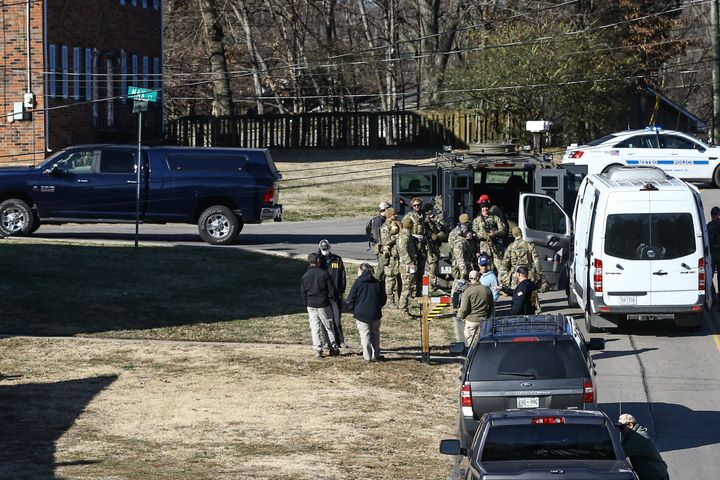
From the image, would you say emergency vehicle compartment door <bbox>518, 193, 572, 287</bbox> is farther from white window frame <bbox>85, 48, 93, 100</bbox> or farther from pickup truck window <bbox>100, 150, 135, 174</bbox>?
white window frame <bbox>85, 48, 93, 100</bbox>

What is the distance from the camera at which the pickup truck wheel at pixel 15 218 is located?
99.1 feet

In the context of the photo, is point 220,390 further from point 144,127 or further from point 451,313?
point 144,127

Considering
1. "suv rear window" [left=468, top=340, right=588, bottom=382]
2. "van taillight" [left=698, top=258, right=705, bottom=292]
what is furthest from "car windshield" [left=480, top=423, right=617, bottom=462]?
"van taillight" [left=698, top=258, right=705, bottom=292]

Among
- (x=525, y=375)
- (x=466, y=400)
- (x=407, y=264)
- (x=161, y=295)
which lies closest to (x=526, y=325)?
(x=525, y=375)

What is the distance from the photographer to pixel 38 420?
15.9 meters

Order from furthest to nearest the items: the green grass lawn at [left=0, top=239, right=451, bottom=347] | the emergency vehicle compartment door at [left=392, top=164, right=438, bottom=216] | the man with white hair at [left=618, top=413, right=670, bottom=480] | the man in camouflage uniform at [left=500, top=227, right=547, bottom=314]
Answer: the emergency vehicle compartment door at [left=392, top=164, right=438, bottom=216]
the man in camouflage uniform at [left=500, top=227, right=547, bottom=314]
the green grass lawn at [left=0, top=239, right=451, bottom=347]
the man with white hair at [left=618, top=413, right=670, bottom=480]

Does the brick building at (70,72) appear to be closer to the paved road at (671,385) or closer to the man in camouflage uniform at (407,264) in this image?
the man in camouflage uniform at (407,264)

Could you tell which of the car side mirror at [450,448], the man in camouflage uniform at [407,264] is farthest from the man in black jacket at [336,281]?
the car side mirror at [450,448]

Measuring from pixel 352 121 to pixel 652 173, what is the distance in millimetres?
28332

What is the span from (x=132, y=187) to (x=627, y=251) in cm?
1322

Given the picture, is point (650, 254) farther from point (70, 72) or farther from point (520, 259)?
point (70, 72)

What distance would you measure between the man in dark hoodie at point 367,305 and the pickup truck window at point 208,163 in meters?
11.5

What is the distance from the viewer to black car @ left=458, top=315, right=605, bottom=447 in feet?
44.8

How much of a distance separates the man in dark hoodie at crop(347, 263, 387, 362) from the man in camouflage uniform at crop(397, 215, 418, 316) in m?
3.71
